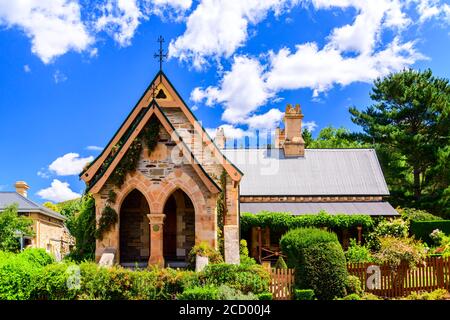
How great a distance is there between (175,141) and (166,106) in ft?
8.62

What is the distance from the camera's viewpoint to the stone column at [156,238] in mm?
14812

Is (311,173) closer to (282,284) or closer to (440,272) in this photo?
(440,272)

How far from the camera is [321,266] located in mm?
13070

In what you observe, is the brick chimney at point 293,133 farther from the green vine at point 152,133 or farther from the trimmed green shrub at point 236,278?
the trimmed green shrub at point 236,278

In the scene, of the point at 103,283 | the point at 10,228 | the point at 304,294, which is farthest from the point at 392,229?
the point at 10,228

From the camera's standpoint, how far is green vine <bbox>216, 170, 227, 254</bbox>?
15500 millimetres

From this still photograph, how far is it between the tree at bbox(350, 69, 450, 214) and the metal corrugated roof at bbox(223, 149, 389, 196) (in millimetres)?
5941

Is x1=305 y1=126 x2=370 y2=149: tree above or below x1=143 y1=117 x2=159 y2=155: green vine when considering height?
above

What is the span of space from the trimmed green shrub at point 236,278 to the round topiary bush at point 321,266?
1223 mm

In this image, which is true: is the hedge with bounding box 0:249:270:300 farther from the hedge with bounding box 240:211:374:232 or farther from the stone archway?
the hedge with bounding box 240:211:374:232

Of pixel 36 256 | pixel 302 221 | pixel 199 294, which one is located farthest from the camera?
pixel 302 221

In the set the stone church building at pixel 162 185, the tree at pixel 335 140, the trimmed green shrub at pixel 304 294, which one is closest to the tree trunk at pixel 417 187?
the tree at pixel 335 140

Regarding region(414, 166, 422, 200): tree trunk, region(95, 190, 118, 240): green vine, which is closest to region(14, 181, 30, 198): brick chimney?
region(95, 190, 118, 240): green vine

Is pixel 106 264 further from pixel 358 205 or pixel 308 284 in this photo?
pixel 358 205
